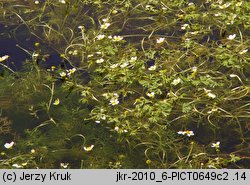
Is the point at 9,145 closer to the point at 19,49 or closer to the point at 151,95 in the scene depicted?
the point at 151,95

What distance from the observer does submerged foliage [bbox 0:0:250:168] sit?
14.9ft

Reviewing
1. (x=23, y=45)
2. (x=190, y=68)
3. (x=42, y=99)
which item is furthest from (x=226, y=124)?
(x=23, y=45)

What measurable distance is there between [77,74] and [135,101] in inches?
33.5

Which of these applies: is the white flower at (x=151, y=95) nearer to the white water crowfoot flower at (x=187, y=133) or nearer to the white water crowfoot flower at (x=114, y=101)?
the white water crowfoot flower at (x=114, y=101)

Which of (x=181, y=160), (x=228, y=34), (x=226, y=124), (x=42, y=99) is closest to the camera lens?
(x=181, y=160)

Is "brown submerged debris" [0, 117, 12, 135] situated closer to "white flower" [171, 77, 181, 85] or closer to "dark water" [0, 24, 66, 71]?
"dark water" [0, 24, 66, 71]

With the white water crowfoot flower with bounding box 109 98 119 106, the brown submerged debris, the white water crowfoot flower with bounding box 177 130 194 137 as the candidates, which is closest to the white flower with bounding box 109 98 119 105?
the white water crowfoot flower with bounding box 109 98 119 106

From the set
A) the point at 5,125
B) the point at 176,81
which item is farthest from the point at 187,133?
the point at 5,125

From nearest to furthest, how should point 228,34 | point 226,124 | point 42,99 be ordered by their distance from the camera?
point 226,124 < point 42,99 < point 228,34

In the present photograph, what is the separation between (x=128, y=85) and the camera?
516 cm

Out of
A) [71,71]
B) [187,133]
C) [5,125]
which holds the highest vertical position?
[71,71]

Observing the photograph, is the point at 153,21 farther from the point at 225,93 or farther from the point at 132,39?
the point at 225,93

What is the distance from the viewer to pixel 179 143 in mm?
4586

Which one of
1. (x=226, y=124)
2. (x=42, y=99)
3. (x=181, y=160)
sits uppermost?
(x=42, y=99)
